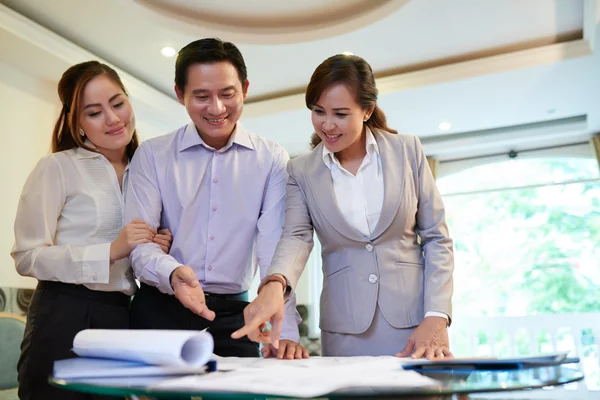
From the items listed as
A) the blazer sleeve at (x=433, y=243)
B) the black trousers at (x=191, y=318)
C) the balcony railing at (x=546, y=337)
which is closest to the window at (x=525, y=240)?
the balcony railing at (x=546, y=337)

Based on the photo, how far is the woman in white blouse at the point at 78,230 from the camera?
4.55 feet

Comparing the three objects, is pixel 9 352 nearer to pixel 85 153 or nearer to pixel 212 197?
pixel 85 153

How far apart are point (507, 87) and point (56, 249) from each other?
4.64 meters

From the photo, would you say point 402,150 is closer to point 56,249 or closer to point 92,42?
point 56,249

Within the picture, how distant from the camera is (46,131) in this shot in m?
4.55

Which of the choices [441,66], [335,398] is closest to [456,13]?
[441,66]

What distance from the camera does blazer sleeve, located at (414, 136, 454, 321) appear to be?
4.45 feet

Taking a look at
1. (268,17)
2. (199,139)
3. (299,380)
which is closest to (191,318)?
(199,139)

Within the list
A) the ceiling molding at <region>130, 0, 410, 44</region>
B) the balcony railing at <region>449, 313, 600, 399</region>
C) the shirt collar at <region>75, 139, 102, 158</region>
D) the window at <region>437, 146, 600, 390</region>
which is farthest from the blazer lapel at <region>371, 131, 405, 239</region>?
the window at <region>437, 146, 600, 390</region>

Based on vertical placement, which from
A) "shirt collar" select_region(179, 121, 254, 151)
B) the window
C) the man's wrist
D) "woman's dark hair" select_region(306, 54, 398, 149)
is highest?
the window

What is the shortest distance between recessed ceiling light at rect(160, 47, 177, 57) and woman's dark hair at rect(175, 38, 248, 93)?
313 centimetres

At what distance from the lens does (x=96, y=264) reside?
4.61 ft

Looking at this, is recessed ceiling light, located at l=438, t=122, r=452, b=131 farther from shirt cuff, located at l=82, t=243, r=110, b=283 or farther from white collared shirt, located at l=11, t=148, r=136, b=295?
shirt cuff, located at l=82, t=243, r=110, b=283

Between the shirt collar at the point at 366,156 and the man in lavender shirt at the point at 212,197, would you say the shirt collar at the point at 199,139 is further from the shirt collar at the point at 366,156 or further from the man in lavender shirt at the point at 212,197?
the shirt collar at the point at 366,156
